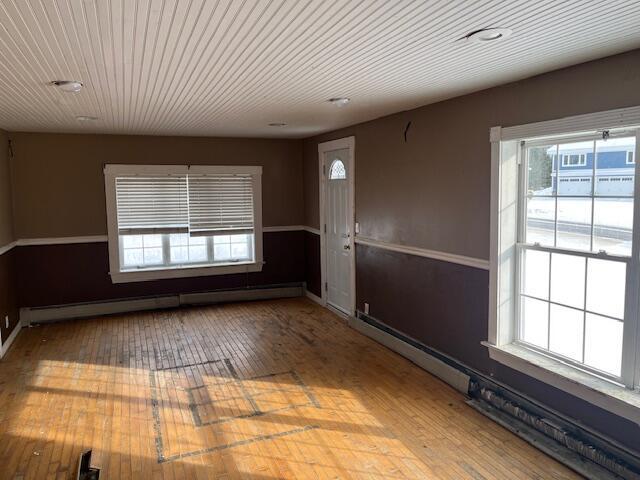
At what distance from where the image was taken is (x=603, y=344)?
3.02 m

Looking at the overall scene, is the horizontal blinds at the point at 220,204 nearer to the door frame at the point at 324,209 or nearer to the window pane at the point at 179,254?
the window pane at the point at 179,254

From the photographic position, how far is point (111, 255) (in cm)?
653

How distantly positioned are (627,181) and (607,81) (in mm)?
587

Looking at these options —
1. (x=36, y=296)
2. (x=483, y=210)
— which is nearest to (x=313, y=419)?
(x=483, y=210)

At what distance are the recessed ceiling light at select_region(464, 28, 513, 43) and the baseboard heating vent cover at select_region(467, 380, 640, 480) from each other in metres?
2.40

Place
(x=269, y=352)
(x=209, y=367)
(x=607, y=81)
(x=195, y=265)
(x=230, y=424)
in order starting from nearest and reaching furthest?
(x=607, y=81) → (x=230, y=424) → (x=209, y=367) → (x=269, y=352) → (x=195, y=265)

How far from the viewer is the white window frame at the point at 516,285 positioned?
276 cm

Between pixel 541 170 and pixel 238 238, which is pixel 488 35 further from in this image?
pixel 238 238

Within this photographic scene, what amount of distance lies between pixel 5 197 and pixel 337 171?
3.97 meters

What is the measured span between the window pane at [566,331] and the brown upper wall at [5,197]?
18.1ft

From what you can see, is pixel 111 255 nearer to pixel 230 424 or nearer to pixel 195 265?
pixel 195 265

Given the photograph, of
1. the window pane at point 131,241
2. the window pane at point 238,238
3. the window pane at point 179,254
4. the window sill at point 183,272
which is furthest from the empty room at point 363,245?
the window pane at point 238,238

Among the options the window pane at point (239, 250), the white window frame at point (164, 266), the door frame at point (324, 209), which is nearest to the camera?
the door frame at point (324, 209)

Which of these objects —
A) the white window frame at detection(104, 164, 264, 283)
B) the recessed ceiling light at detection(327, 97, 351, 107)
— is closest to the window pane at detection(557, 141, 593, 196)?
the recessed ceiling light at detection(327, 97, 351, 107)
